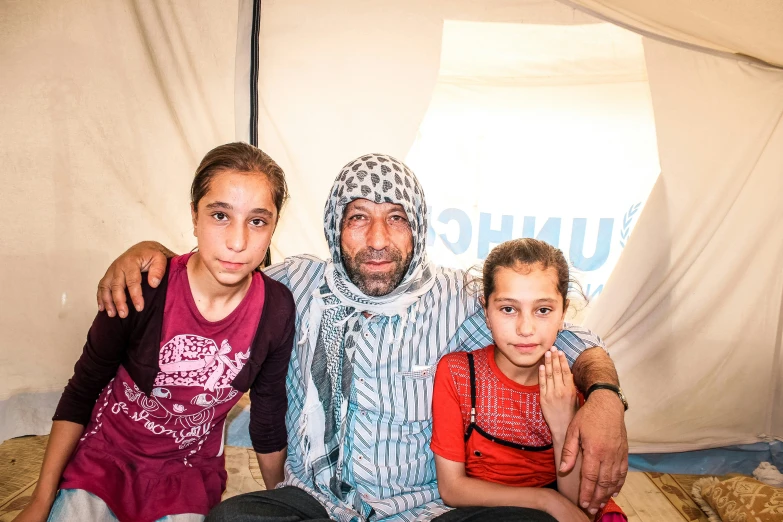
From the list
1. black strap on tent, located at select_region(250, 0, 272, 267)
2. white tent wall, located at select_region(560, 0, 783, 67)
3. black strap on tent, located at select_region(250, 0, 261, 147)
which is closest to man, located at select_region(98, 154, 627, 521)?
black strap on tent, located at select_region(250, 0, 272, 267)

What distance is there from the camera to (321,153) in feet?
9.45

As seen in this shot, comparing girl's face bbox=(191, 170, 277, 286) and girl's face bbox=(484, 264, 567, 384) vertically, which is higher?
girl's face bbox=(191, 170, 277, 286)

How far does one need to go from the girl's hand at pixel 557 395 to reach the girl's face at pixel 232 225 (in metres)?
0.89

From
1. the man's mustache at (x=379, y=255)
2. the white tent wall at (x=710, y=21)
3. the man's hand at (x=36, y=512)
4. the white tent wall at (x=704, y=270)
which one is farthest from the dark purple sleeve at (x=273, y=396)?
the white tent wall at (x=710, y=21)

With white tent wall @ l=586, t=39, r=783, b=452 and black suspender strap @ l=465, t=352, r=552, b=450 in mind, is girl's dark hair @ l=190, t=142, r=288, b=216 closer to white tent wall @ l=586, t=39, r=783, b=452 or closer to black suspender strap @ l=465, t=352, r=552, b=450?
black suspender strap @ l=465, t=352, r=552, b=450

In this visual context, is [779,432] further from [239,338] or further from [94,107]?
[94,107]

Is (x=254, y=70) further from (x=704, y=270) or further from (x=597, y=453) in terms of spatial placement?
(x=704, y=270)

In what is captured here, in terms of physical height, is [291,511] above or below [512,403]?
below

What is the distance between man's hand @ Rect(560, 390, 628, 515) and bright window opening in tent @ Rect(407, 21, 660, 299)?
1.69 m

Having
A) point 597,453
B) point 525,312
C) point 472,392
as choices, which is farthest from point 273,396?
point 597,453

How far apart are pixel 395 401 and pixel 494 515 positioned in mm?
444

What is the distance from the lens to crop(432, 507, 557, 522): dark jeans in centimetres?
140

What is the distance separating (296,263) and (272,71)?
1380 millimetres

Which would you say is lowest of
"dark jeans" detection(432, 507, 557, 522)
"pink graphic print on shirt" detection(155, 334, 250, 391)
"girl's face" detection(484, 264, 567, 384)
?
"dark jeans" detection(432, 507, 557, 522)
